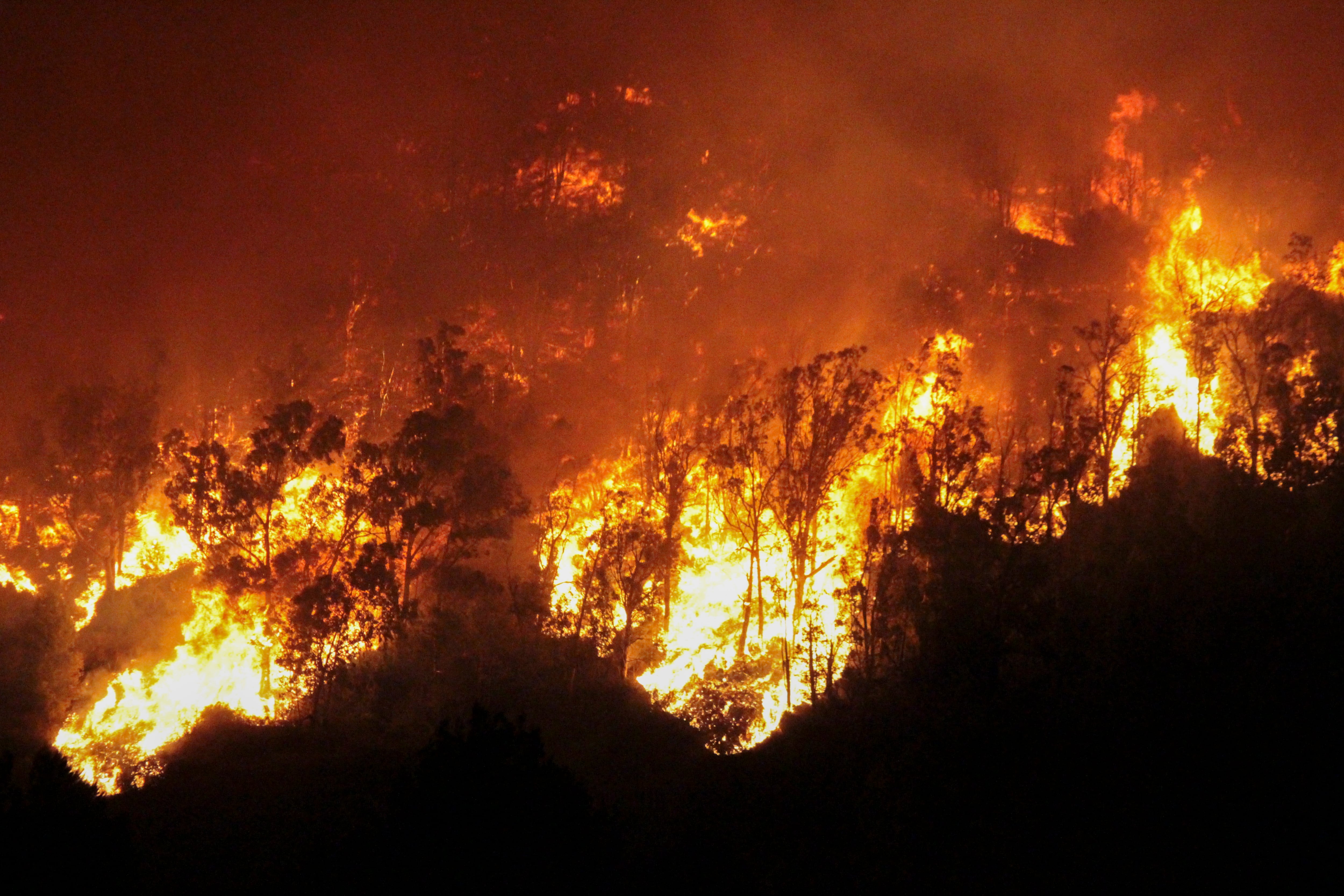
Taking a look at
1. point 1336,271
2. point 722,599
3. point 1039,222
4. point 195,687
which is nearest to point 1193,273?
point 1336,271

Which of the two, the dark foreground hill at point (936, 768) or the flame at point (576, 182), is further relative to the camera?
the flame at point (576, 182)

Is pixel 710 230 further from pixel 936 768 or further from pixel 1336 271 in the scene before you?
pixel 936 768

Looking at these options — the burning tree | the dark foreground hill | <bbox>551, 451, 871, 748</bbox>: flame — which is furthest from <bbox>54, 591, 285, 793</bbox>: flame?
the burning tree

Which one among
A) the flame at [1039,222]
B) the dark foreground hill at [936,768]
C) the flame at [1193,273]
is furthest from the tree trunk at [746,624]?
the flame at [1039,222]

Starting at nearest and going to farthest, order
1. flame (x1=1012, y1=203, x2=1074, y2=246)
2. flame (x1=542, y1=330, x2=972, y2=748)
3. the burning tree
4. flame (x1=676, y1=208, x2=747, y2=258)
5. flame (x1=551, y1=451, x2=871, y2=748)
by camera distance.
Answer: flame (x1=542, y1=330, x2=972, y2=748) < flame (x1=551, y1=451, x2=871, y2=748) < the burning tree < flame (x1=1012, y1=203, x2=1074, y2=246) < flame (x1=676, y1=208, x2=747, y2=258)

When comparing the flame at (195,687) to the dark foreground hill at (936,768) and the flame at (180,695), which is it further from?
the dark foreground hill at (936,768)

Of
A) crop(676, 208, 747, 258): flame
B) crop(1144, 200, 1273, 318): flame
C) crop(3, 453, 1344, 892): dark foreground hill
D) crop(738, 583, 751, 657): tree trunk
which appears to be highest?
crop(676, 208, 747, 258): flame

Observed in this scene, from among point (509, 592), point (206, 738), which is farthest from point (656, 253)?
point (206, 738)

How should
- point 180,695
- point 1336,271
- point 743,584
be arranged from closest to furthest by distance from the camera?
point 180,695 < point 743,584 < point 1336,271

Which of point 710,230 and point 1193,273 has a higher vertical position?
point 710,230

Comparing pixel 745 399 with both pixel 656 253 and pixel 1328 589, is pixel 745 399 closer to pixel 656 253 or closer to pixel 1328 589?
pixel 656 253

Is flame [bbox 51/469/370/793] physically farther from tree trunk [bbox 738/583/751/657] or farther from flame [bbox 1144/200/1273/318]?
flame [bbox 1144/200/1273/318]

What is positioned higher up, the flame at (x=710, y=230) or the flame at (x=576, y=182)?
the flame at (x=576, y=182)

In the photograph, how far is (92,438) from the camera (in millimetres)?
55219
